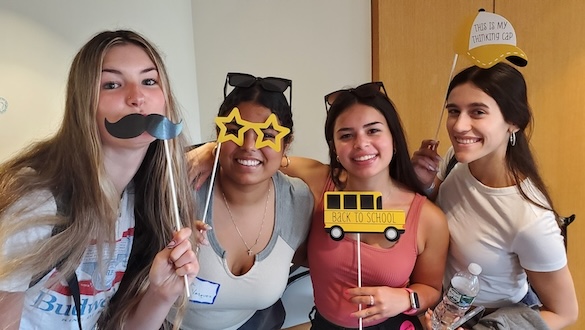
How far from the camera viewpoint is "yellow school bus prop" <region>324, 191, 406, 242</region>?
1.10 meters

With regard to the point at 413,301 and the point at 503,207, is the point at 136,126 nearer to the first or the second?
the point at 413,301

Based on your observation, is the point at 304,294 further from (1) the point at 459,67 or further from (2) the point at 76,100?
(2) the point at 76,100

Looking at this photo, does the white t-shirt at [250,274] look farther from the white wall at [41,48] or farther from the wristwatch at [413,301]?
the white wall at [41,48]

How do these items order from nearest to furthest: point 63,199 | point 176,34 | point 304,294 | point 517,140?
point 63,199 → point 517,140 → point 304,294 → point 176,34

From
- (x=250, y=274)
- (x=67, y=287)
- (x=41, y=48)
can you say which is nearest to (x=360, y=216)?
(x=250, y=274)

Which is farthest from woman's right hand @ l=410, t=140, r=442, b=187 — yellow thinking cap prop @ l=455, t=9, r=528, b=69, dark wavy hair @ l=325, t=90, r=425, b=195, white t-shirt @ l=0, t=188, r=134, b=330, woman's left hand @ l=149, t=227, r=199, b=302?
white t-shirt @ l=0, t=188, r=134, b=330

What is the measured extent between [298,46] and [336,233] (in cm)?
179

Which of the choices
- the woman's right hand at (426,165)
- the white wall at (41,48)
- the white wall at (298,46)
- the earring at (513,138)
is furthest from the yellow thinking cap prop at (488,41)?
the white wall at (41,48)

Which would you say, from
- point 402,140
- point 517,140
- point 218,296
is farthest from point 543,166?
point 218,296

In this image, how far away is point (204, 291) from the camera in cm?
110

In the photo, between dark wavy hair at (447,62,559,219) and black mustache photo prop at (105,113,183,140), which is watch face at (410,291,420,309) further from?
black mustache photo prop at (105,113,183,140)

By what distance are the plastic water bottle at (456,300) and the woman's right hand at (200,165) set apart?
72 cm

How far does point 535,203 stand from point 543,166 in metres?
1.47

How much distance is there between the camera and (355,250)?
1187mm
